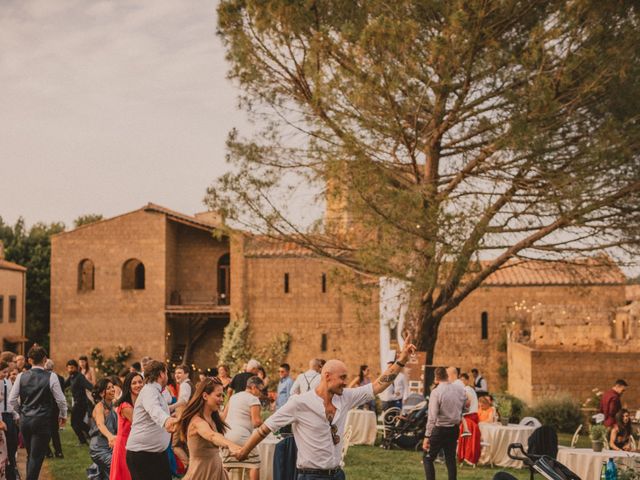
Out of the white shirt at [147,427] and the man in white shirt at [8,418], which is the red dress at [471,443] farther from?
the white shirt at [147,427]

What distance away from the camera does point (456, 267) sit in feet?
52.7

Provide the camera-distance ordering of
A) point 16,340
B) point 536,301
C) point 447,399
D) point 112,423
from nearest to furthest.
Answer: point 112,423, point 447,399, point 536,301, point 16,340

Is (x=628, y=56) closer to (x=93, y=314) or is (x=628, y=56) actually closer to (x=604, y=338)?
(x=604, y=338)

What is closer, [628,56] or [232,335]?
[628,56]

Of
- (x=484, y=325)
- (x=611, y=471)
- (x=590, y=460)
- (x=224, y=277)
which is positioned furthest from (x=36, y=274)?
(x=611, y=471)

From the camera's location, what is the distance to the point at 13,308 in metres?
39.7

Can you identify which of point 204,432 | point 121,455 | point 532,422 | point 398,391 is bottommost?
point 532,422

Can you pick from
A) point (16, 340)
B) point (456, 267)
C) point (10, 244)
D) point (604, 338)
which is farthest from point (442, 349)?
point (10, 244)

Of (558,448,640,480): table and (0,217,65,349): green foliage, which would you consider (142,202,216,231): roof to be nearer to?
(0,217,65,349): green foliage

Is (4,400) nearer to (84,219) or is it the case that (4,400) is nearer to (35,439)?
(35,439)

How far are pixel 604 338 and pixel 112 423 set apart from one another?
19568 mm

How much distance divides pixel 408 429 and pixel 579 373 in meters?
8.05

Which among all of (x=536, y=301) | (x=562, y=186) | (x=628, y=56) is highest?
(x=628, y=56)

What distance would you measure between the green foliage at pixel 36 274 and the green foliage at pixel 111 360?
13.1 metres
